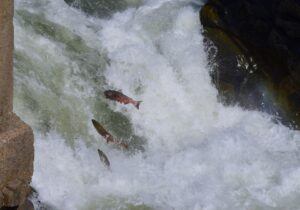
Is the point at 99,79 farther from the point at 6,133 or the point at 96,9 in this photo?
the point at 6,133

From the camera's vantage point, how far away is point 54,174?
4.67 m

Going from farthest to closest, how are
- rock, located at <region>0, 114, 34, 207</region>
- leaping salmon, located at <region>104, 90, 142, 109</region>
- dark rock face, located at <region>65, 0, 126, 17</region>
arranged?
1. dark rock face, located at <region>65, 0, 126, 17</region>
2. leaping salmon, located at <region>104, 90, 142, 109</region>
3. rock, located at <region>0, 114, 34, 207</region>

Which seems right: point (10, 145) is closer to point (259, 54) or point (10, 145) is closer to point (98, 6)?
point (259, 54)

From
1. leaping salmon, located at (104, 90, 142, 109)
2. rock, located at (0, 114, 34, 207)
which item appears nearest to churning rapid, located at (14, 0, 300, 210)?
leaping salmon, located at (104, 90, 142, 109)

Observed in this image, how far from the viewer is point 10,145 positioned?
321cm

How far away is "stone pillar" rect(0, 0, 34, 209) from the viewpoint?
3000mm

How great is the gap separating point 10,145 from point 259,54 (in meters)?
4.11

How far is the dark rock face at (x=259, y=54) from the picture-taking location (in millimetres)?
6301

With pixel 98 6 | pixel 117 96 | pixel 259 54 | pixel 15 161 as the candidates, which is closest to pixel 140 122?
pixel 117 96

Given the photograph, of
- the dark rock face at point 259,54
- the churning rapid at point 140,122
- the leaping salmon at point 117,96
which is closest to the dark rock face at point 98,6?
the churning rapid at point 140,122

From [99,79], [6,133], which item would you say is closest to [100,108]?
[99,79]

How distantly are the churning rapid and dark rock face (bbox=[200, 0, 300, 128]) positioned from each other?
0.56ft

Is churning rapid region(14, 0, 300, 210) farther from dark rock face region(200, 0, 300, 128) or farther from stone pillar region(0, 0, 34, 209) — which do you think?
stone pillar region(0, 0, 34, 209)

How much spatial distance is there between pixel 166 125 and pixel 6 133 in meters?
3.11
